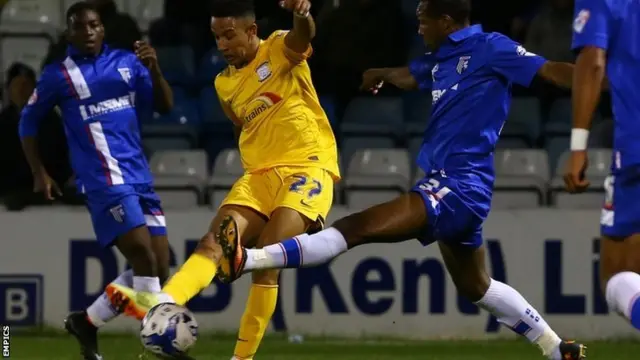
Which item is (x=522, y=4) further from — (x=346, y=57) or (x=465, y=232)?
(x=465, y=232)

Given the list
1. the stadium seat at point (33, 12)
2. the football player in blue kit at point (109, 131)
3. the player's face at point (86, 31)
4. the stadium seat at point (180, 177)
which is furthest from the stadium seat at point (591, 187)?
the stadium seat at point (33, 12)

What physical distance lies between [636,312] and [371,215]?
1.63 metres

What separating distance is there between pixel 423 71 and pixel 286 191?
3.11 ft

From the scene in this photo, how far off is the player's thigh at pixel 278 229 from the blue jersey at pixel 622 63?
78.2 inches

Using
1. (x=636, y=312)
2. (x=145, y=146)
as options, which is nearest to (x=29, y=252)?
(x=145, y=146)

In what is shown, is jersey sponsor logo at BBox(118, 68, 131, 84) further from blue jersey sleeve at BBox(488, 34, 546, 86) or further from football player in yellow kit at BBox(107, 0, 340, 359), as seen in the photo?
blue jersey sleeve at BBox(488, 34, 546, 86)

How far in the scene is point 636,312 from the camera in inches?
221

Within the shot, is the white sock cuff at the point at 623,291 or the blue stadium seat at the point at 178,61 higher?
the blue stadium seat at the point at 178,61

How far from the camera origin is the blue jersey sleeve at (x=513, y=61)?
6895 mm

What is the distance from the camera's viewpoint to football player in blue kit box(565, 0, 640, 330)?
5.59 meters

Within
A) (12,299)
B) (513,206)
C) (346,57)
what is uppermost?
(346,57)

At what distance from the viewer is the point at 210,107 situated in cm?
1259

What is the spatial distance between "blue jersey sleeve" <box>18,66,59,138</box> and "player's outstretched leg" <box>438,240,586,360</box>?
3132 mm

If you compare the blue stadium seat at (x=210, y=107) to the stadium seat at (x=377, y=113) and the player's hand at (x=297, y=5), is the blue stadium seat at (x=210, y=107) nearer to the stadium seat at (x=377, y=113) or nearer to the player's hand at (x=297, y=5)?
the stadium seat at (x=377, y=113)
